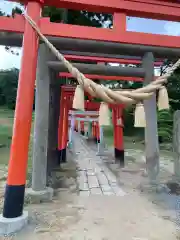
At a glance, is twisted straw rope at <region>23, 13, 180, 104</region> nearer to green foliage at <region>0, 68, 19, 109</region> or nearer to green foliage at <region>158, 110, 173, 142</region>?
green foliage at <region>158, 110, 173, 142</region>

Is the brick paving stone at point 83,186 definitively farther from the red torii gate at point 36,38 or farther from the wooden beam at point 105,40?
the wooden beam at point 105,40


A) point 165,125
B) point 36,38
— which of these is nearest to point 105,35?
point 36,38

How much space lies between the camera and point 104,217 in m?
3.02

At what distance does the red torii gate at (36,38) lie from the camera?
2.60 m

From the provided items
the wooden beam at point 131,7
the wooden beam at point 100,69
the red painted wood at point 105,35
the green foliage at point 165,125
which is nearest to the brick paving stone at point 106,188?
the wooden beam at point 100,69

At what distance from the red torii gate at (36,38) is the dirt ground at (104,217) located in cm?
46

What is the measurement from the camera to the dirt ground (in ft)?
8.23

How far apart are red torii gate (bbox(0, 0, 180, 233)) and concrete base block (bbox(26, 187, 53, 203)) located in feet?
3.11

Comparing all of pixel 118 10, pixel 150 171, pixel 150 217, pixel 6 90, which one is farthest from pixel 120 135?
pixel 6 90

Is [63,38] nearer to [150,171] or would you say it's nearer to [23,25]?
[23,25]

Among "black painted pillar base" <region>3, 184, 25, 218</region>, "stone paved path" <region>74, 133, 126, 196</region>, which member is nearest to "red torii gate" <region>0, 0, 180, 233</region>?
"black painted pillar base" <region>3, 184, 25, 218</region>

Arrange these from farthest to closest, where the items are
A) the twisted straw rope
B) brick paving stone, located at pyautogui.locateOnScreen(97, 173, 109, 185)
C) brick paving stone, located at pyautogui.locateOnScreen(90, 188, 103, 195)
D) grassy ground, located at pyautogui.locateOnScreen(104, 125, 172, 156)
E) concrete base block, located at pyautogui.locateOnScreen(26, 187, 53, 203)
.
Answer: grassy ground, located at pyautogui.locateOnScreen(104, 125, 172, 156)
brick paving stone, located at pyautogui.locateOnScreen(97, 173, 109, 185)
brick paving stone, located at pyautogui.locateOnScreen(90, 188, 103, 195)
concrete base block, located at pyautogui.locateOnScreen(26, 187, 53, 203)
the twisted straw rope

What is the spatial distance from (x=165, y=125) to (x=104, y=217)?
1123 centimetres

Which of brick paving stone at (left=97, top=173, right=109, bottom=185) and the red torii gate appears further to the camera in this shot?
brick paving stone at (left=97, top=173, right=109, bottom=185)
